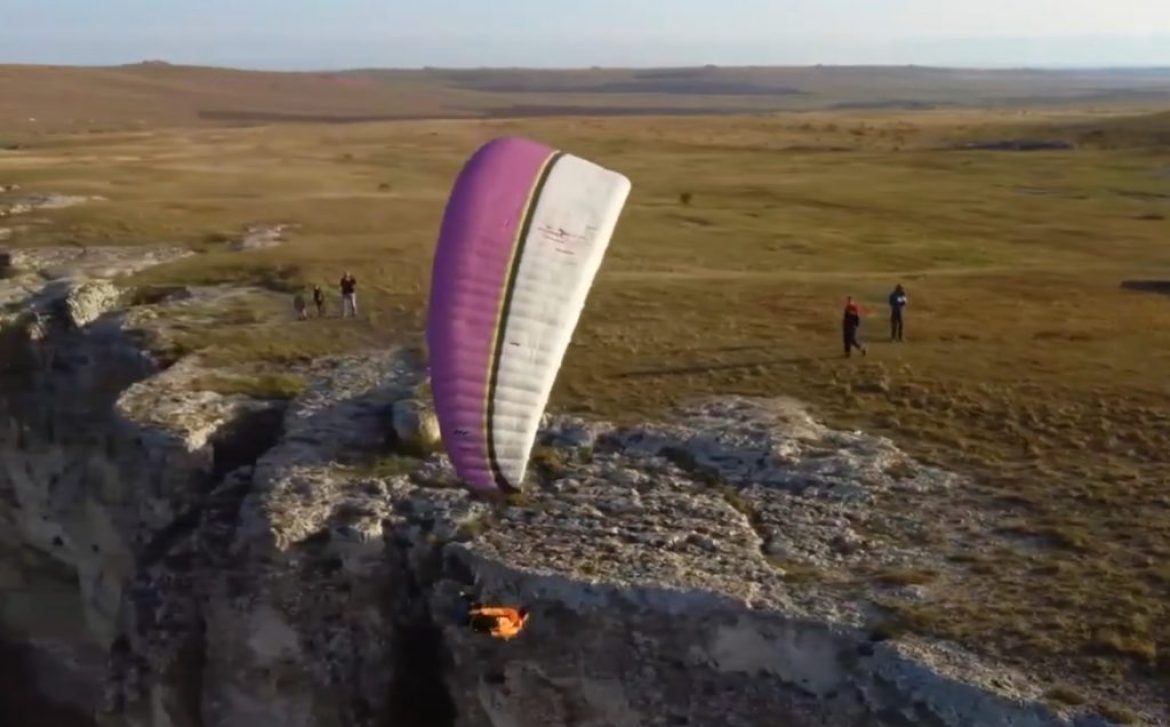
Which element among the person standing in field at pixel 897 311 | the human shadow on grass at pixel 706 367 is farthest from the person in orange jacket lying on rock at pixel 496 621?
the person standing in field at pixel 897 311

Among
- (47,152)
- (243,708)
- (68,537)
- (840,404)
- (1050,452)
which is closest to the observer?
(243,708)

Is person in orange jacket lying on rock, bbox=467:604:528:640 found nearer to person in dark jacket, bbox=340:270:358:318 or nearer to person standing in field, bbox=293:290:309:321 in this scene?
person in dark jacket, bbox=340:270:358:318

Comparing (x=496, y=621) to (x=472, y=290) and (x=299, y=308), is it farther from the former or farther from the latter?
(x=299, y=308)

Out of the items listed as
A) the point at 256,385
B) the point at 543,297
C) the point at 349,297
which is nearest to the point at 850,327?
the point at 543,297

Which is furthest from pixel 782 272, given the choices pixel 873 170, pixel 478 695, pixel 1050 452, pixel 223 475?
pixel 873 170

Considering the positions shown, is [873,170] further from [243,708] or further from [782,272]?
[243,708]

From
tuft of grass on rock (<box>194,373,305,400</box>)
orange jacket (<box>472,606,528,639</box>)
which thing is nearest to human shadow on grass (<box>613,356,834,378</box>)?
tuft of grass on rock (<box>194,373,305,400</box>)

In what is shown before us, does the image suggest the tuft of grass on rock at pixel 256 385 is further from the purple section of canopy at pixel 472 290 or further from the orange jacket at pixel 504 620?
the purple section of canopy at pixel 472 290
